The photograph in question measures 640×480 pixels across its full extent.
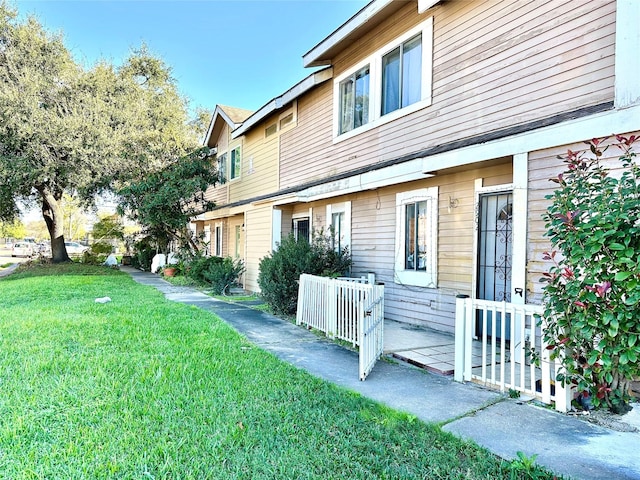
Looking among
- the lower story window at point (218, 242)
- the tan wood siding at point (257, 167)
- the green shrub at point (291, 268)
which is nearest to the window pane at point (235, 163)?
the tan wood siding at point (257, 167)

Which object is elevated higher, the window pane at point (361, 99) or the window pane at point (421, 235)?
the window pane at point (361, 99)

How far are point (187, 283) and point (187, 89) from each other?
15.6 metres

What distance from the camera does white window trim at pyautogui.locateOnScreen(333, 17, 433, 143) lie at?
7262 millimetres

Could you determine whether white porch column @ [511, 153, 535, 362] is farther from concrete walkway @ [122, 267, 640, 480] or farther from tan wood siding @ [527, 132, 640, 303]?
concrete walkway @ [122, 267, 640, 480]

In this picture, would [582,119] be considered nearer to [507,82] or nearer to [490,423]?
[507,82]

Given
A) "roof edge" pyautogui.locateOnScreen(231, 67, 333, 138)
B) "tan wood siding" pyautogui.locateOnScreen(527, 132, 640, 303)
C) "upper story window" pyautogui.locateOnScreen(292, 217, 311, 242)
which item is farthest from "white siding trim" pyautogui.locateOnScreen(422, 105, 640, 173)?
"upper story window" pyautogui.locateOnScreen(292, 217, 311, 242)

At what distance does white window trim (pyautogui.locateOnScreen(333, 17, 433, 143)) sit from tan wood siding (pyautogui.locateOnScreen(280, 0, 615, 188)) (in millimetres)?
122

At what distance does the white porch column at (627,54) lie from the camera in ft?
13.4

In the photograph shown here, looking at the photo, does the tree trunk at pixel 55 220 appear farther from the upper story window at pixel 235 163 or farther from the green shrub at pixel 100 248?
the upper story window at pixel 235 163

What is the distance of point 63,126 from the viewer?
1578 centimetres

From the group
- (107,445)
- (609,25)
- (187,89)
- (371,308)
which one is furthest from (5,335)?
(187,89)

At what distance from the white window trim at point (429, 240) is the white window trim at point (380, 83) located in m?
1.62

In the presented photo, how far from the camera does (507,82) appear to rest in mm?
5848

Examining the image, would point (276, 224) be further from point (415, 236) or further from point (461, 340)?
point (461, 340)
